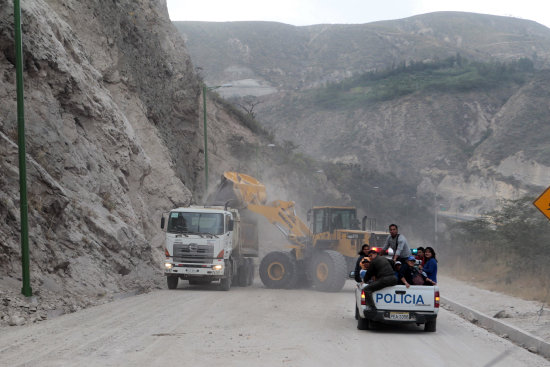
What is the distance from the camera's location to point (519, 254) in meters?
31.2

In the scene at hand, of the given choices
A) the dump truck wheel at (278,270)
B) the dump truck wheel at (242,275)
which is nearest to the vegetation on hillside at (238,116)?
the dump truck wheel at (242,275)

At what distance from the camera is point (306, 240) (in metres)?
27.1

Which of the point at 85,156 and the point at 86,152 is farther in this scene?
the point at 86,152

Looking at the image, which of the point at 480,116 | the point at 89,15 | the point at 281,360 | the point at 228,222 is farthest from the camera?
the point at 480,116

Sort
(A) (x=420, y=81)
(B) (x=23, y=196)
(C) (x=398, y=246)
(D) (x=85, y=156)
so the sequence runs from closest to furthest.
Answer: (C) (x=398, y=246) → (B) (x=23, y=196) → (D) (x=85, y=156) → (A) (x=420, y=81)

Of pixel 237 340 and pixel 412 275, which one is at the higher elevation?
pixel 412 275

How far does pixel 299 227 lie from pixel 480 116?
86212mm

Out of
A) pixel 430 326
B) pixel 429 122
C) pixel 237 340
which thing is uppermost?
pixel 429 122

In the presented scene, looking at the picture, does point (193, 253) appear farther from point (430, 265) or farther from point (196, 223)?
point (430, 265)

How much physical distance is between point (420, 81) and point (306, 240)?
100 meters

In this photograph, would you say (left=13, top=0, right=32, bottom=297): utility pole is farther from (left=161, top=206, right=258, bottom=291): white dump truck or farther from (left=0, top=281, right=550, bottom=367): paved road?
(left=161, top=206, right=258, bottom=291): white dump truck

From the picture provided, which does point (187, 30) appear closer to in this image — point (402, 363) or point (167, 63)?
point (167, 63)

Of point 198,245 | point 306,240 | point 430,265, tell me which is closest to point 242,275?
point 306,240

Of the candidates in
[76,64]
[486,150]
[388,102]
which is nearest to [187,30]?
[388,102]
